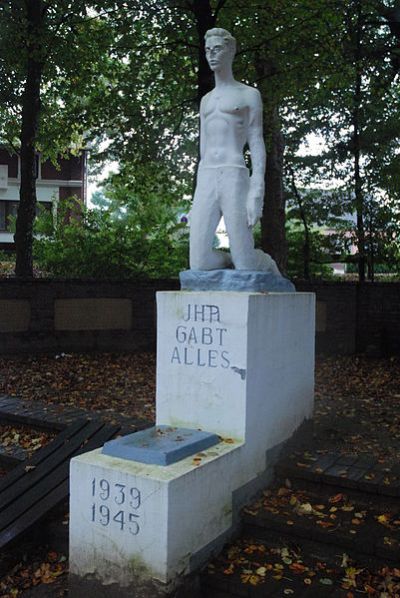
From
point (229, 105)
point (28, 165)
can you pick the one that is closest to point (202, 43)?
point (28, 165)

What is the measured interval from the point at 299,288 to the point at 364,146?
12.3 ft

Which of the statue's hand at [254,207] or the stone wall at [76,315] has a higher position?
the statue's hand at [254,207]

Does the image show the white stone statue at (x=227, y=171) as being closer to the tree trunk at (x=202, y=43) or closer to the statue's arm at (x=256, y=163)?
the statue's arm at (x=256, y=163)

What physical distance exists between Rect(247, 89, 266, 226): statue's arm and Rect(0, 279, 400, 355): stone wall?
7.22m

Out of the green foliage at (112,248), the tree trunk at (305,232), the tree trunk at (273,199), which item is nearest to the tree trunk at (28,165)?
the green foliage at (112,248)

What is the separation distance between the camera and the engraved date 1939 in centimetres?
373

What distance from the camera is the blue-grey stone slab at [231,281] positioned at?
481 cm

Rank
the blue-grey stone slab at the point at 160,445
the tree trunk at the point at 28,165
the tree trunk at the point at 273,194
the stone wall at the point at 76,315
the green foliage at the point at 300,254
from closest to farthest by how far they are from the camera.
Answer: the blue-grey stone slab at the point at 160,445 → the stone wall at the point at 76,315 → the tree trunk at the point at 273,194 → the tree trunk at the point at 28,165 → the green foliage at the point at 300,254

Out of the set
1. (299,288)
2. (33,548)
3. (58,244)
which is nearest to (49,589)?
(33,548)

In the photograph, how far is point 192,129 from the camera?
47.7 ft

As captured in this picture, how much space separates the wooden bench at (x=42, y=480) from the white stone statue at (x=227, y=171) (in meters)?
1.96

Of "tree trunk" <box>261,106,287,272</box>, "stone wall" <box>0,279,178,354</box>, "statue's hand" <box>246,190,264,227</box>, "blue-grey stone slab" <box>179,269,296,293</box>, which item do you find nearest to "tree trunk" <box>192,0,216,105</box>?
"tree trunk" <box>261,106,287,272</box>

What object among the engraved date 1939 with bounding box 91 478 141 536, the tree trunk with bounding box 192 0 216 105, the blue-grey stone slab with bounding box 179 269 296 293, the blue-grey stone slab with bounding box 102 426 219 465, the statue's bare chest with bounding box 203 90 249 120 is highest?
the tree trunk with bounding box 192 0 216 105

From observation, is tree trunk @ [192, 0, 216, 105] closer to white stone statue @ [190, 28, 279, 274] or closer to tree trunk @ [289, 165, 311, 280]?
tree trunk @ [289, 165, 311, 280]
